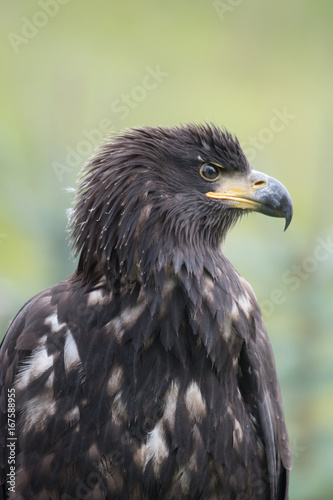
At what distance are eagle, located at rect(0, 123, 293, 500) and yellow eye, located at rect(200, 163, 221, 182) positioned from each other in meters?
0.04

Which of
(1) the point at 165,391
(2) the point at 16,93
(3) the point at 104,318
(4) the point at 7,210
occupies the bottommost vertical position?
(1) the point at 165,391

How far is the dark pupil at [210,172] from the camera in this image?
12.1ft

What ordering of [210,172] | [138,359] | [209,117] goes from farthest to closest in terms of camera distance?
[209,117] → [210,172] → [138,359]

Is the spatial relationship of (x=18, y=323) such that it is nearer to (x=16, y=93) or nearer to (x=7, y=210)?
(x=7, y=210)

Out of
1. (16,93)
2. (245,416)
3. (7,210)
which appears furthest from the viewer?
(16,93)

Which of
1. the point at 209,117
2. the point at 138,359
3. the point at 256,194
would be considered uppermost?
the point at 209,117

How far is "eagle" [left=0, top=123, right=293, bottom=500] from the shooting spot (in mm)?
3402

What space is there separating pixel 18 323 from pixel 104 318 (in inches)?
18.9

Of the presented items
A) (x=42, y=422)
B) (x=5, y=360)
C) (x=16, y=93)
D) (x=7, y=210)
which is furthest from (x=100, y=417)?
(x=16, y=93)

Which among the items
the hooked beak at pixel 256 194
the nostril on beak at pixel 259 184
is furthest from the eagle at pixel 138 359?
the nostril on beak at pixel 259 184

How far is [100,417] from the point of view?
11.1 ft

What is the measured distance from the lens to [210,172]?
3.71 m

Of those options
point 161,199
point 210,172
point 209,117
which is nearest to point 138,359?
point 161,199

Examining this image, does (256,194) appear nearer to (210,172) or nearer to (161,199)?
(210,172)
